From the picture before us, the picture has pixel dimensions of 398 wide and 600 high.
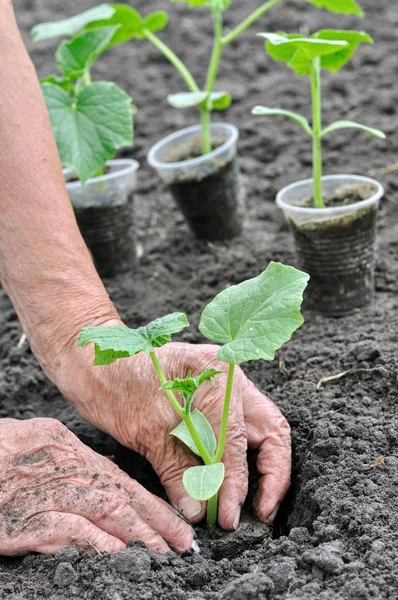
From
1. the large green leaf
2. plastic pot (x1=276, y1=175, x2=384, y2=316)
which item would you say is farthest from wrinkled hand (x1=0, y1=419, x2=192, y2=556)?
plastic pot (x1=276, y1=175, x2=384, y2=316)

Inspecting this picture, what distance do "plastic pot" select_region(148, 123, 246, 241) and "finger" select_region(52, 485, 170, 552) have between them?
1.47 m

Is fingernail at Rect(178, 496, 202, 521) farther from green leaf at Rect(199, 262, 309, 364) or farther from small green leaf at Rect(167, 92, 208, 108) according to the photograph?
small green leaf at Rect(167, 92, 208, 108)

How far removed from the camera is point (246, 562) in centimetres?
159

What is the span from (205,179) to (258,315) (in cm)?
137

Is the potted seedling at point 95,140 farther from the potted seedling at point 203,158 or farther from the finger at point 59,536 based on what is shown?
the finger at point 59,536

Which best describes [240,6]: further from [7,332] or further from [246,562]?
[246,562]

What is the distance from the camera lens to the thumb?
1.72 meters

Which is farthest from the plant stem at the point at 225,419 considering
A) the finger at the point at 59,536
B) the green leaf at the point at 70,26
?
the green leaf at the point at 70,26

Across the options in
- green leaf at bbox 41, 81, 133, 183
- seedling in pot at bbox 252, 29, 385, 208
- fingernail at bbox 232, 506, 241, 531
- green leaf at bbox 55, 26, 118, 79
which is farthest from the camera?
green leaf at bbox 55, 26, 118, 79

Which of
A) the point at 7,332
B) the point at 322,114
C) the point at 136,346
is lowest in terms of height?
the point at 7,332

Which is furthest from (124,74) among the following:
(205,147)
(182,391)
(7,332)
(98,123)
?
(182,391)

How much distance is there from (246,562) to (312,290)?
3.41ft

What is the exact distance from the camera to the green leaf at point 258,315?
1.48 meters

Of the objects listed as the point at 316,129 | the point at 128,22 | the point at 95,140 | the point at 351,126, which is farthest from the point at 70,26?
the point at 351,126
